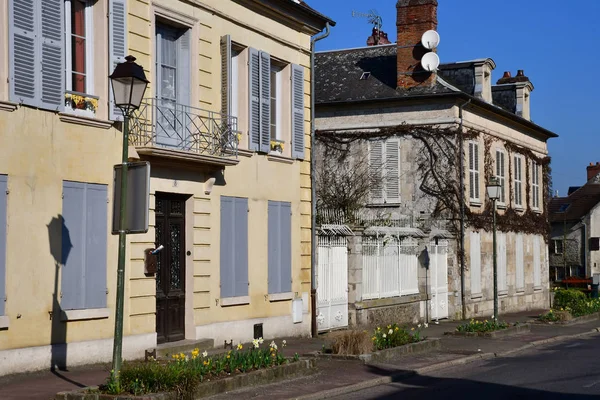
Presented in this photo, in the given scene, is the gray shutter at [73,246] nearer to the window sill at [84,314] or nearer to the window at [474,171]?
the window sill at [84,314]

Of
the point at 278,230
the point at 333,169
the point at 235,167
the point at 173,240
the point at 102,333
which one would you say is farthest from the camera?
the point at 333,169

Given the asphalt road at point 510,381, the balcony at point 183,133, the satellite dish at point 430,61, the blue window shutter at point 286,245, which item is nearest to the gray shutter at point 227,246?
the balcony at point 183,133

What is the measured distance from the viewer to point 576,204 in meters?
62.3

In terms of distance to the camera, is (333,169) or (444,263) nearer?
(444,263)

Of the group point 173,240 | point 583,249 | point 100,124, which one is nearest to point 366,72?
point 173,240

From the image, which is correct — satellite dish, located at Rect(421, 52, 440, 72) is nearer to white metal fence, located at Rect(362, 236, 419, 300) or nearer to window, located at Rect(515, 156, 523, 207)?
white metal fence, located at Rect(362, 236, 419, 300)

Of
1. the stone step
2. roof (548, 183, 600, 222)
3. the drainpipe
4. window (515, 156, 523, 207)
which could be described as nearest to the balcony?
the stone step

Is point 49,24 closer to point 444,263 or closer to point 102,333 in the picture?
point 102,333

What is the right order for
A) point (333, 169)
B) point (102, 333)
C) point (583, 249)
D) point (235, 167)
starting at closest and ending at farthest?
point (102, 333)
point (235, 167)
point (333, 169)
point (583, 249)

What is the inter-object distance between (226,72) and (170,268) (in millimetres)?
3830

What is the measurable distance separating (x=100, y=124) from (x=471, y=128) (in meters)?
17.3

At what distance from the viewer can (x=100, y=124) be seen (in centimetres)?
1487

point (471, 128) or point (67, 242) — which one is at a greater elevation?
point (471, 128)

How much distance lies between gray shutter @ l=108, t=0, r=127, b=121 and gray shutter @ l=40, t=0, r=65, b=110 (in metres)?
0.99
